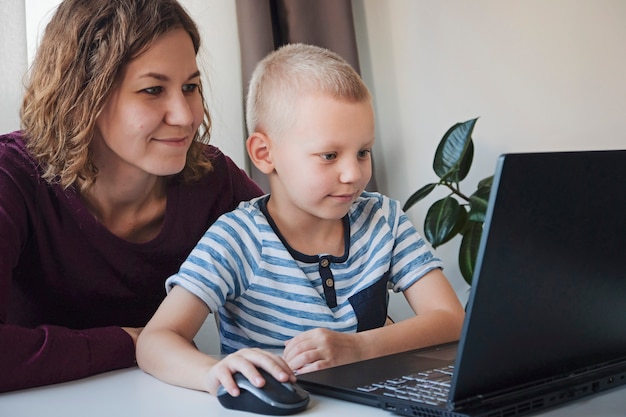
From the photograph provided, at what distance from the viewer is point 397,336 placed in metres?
1.22

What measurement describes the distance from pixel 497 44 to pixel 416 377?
2066 mm

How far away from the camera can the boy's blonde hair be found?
4.34 feet

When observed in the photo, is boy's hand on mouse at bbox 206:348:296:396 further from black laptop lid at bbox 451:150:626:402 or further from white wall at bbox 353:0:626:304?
white wall at bbox 353:0:626:304

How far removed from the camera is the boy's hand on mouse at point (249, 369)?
89 centimetres

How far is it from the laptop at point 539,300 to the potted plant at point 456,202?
160cm

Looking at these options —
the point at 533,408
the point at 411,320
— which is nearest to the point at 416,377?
the point at 533,408

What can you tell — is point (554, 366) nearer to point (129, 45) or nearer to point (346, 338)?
point (346, 338)

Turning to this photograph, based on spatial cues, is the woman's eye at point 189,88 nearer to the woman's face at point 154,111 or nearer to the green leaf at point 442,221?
the woman's face at point 154,111

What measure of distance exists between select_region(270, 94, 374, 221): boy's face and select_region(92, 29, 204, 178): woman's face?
0.19 metres

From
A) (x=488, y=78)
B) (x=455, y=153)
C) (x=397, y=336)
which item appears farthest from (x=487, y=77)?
(x=397, y=336)

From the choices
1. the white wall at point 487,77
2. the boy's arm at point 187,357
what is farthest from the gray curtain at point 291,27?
the boy's arm at point 187,357

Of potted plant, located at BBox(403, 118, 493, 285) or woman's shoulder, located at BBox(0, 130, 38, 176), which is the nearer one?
woman's shoulder, located at BBox(0, 130, 38, 176)

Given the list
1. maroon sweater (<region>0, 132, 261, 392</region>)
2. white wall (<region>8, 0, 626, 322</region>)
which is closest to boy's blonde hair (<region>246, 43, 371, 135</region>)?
maroon sweater (<region>0, 132, 261, 392</region>)

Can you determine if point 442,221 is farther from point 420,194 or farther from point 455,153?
point 455,153
